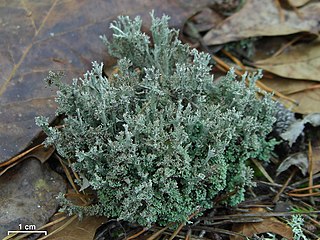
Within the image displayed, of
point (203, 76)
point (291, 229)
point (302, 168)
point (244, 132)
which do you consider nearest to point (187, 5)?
point (203, 76)

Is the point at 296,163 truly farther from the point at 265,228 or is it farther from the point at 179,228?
the point at 179,228

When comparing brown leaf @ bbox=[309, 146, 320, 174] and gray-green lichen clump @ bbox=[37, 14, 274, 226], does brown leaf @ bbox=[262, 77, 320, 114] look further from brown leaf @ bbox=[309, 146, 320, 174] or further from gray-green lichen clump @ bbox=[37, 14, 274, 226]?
A: gray-green lichen clump @ bbox=[37, 14, 274, 226]

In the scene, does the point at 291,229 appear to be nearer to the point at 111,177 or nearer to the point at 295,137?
the point at 295,137

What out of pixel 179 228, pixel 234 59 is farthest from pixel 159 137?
pixel 234 59

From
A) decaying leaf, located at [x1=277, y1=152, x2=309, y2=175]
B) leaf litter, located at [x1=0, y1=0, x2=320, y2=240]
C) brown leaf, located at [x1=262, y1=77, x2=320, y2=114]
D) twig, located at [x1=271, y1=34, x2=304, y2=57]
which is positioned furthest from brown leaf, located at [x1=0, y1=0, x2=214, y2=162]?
decaying leaf, located at [x1=277, y1=152, x2=309, y2=175]

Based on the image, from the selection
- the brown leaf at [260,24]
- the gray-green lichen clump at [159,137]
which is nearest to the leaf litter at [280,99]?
the brown leaf at [260,24]

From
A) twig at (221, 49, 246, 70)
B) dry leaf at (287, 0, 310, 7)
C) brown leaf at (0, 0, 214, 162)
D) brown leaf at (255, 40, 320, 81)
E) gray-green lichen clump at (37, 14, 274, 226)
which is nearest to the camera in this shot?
gray-green lichen clump at (37, 14, 274, 226)
